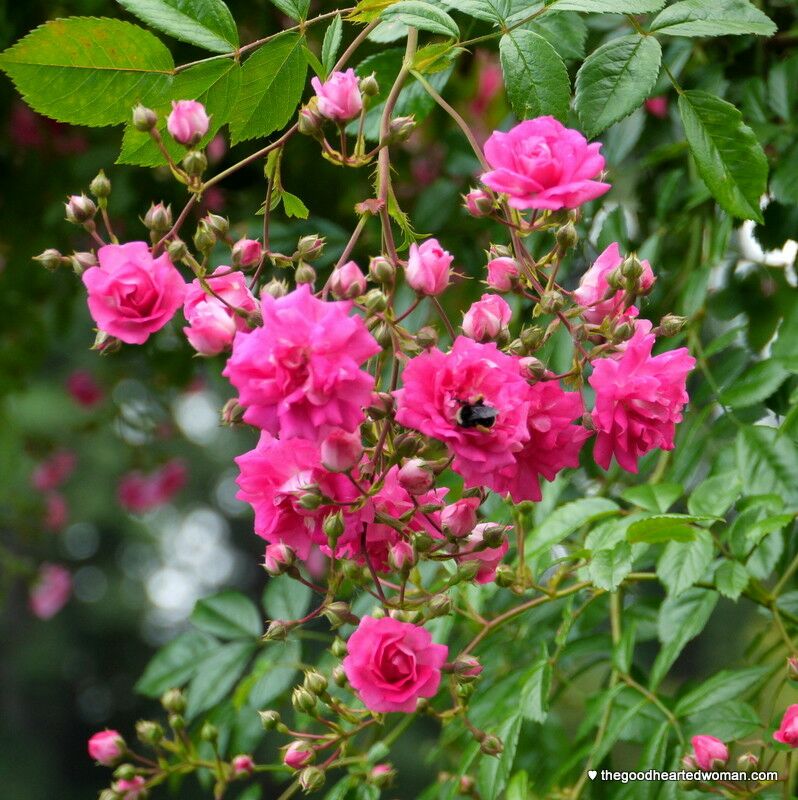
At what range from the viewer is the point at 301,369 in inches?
21.4

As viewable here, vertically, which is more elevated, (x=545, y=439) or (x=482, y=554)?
(x=545, y=439)

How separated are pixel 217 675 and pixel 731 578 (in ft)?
1.99

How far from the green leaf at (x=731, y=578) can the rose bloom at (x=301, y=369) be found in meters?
0.43

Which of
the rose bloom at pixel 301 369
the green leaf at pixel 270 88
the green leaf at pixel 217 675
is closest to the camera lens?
the rose bloom at pixel 301 369

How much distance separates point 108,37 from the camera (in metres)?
0.74

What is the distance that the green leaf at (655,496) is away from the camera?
0.90m

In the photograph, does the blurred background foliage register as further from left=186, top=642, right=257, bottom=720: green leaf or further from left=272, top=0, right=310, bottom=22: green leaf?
left=272, top=0, right=310, bottom=22: green leaf

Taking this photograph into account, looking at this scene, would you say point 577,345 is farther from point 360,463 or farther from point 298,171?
point 298,171

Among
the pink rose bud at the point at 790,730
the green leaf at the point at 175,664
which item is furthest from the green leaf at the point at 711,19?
the green leaf at the point at 175,664

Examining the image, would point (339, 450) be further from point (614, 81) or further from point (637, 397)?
point (614, 81)

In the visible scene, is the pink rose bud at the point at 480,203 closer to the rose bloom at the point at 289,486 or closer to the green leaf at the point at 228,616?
the rose bloom at the point at 289,486

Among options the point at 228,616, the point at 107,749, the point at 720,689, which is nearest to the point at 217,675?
the point at 228,616

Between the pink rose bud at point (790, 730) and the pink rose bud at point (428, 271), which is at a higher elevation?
the pink rose bud at point (428, 271)

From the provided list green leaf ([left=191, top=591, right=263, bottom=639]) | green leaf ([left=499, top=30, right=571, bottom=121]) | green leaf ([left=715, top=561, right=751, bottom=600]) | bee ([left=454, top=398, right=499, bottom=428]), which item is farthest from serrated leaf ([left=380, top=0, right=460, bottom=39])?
green leaf ([left=191, top=591, right=263, bottom=639])
